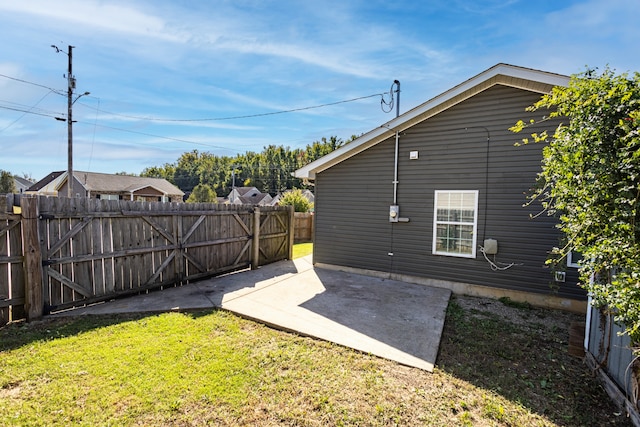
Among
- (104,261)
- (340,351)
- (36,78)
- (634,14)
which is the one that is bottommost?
(340,351)

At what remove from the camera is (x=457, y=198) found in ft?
20.1

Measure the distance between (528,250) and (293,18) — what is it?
821 cm

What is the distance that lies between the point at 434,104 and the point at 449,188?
1.82 metres

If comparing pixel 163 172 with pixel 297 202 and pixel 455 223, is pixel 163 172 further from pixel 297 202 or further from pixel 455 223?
pixel 455 223

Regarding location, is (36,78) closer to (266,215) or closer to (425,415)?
(266,215)

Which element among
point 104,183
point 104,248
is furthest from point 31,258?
point 104,183

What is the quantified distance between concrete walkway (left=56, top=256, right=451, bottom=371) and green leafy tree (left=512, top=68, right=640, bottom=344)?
1850mm

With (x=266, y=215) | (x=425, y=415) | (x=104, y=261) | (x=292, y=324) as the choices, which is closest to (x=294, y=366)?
(x=292, y=324)

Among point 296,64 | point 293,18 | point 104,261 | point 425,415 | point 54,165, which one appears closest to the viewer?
point 425,415

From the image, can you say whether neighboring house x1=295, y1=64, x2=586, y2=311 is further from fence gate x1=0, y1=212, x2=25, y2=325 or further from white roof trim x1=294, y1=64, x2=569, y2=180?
fence gate x1=0, y1=212, x2=25, y2=325

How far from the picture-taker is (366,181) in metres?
7.21

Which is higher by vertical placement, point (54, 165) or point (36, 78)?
point (36, 78)

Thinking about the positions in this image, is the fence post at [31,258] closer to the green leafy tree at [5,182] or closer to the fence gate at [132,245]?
the fence gate at [132,245]

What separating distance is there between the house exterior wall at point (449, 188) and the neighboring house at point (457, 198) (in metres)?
0.02
